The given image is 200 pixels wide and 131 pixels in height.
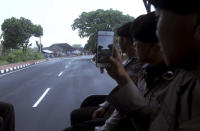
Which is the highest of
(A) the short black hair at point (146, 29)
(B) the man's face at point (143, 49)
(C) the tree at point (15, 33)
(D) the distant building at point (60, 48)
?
(C) the tree at point (15, 33)

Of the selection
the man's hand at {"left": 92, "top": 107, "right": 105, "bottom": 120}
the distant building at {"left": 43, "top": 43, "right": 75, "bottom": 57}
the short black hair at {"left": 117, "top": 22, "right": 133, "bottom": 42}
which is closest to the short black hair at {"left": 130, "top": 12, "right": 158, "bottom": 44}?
the short black hair at {"left": 117, "top": 22, "right": 133, "bottom": 42}

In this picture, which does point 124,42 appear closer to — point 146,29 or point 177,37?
point 146,29

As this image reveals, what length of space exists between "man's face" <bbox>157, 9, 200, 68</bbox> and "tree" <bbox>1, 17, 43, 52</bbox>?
33.3m

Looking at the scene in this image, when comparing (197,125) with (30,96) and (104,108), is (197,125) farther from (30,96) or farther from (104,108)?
(30,96)

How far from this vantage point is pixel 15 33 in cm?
3353

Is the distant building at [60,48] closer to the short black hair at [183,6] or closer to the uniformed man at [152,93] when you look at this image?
the uniformed man at [152,93]

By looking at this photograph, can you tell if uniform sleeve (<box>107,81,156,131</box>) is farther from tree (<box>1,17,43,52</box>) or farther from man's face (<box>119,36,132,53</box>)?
tree (<box>1,17,43,52</box>)

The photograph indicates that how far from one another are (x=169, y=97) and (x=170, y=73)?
32cm

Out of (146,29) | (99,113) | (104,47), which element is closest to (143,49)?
(146,29)

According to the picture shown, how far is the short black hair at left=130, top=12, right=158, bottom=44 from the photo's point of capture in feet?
4.47

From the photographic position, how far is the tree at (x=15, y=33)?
109 ft

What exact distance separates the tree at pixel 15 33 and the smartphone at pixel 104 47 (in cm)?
3252

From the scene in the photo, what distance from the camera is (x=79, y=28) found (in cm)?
1395

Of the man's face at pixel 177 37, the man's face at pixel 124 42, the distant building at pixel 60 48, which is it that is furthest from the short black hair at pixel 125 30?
the distant building at pixel 60 48
